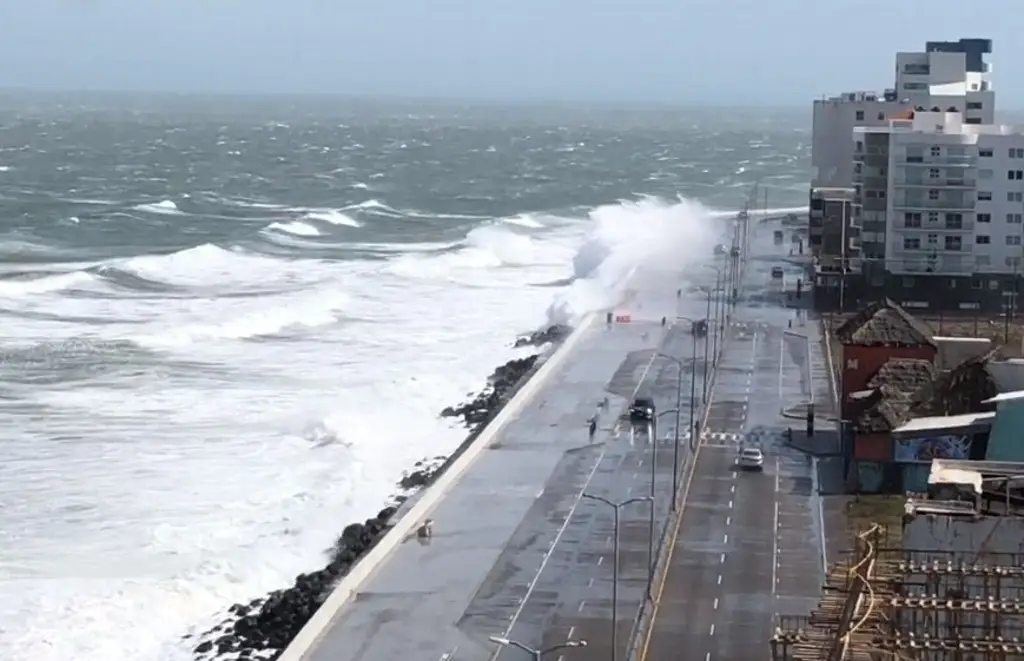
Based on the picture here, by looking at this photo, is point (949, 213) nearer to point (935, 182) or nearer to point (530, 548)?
point (935, 182)

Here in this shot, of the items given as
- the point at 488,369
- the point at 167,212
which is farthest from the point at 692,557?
the point at 167,212

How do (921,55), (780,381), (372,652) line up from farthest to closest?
(921,55) < (780,381) < (372,652)

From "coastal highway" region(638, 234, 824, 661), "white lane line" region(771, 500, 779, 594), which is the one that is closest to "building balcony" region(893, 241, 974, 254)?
"coastal highway" region(638, 234, 824, 661)

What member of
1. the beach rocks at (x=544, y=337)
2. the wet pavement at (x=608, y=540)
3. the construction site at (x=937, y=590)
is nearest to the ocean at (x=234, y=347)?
the beach rocks at (x=544, y=337)

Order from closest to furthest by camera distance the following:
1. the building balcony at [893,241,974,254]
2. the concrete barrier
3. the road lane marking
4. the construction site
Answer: the construction site, the road lane marking, the concrete barrier, the building balcony at [893,241,974,254]

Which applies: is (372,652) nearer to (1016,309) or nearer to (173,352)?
(173,352)

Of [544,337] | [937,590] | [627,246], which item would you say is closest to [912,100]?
[627,246]

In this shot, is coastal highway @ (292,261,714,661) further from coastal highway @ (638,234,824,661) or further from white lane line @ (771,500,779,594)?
white lane line @ (771,500,779,594)
